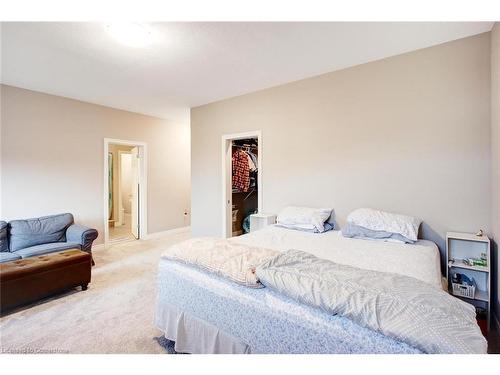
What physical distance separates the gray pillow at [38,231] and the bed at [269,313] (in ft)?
8.29

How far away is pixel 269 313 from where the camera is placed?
1.32m

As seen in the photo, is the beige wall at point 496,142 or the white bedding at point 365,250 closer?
the white bedding at point 365,250

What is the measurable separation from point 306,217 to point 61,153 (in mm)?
3919

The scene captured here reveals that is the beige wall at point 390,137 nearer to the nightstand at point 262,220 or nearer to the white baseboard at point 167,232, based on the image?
the nightstand at point 262,220

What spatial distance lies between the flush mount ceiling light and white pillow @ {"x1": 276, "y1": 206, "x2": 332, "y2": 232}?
7.80ft

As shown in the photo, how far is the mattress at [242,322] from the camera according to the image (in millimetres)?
1102

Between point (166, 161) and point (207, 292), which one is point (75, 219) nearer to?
point (166, 161)

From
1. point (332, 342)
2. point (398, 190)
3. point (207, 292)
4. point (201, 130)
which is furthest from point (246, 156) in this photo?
point (332, 342)

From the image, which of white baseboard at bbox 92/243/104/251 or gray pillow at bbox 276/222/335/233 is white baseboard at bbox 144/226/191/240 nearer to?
white baseboard at bbox 92/243/104/251

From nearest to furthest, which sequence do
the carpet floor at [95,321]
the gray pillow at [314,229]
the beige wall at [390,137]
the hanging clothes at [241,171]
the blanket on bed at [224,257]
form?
the blanket on bed at [224,257], the carpet floor at [95,321], the beige wall at [390,137], the gray pillow at [314,229], the hanging clothes at [241,171]

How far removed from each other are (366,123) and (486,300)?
1976 millimetres

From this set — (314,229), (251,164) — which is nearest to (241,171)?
(251,164)

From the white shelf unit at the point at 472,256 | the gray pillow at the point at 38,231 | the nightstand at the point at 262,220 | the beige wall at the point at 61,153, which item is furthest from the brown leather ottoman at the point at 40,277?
the white shelf unit at the point at 472,256

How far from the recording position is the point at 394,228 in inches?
94.4
